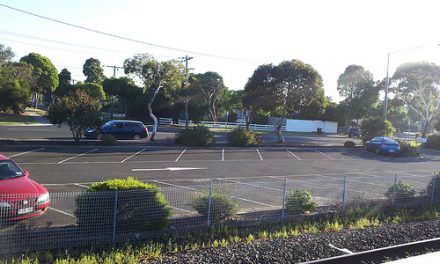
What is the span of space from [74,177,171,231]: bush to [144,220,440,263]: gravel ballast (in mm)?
1139

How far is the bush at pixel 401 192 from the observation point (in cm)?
1260

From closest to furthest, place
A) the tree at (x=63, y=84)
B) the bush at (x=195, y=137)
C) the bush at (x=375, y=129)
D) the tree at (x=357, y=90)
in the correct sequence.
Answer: the bush at (x=195, y=137)
the bush at (x=375, y=129)
the tree at (x=357, y=90)
the tree at (x=63, y=84)

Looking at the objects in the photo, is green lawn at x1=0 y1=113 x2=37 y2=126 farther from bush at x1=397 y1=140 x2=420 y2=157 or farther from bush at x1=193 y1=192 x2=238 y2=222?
bush at x1=193 y1=192 x2=238 y2=222

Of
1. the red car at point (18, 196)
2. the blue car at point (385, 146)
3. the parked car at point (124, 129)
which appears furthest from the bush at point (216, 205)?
the blue car at point (385, 146)

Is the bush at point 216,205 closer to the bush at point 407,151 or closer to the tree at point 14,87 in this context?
the bush at point 407,151

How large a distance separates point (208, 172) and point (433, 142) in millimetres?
32149

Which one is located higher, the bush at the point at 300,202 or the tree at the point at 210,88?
the tree at the point at 210,88

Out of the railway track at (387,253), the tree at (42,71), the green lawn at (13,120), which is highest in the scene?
the tree at (42,71)

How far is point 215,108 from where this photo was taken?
68.4 meters

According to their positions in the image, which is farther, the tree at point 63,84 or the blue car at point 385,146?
the tree at point 63,84

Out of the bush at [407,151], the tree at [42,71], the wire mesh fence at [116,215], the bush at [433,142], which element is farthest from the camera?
the tree at [42,71]

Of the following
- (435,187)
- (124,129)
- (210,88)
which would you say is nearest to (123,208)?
(435,187)

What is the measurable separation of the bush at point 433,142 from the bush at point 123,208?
39831 mm

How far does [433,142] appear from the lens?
41.9 m
